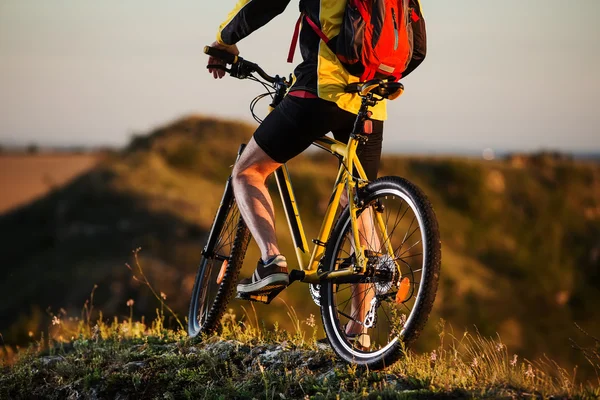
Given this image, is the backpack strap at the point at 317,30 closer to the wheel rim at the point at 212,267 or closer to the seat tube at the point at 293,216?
the seat tube at the point at 293,216

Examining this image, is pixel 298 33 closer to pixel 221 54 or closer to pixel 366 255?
pixel 221 54

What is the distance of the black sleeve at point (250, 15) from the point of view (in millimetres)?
4496

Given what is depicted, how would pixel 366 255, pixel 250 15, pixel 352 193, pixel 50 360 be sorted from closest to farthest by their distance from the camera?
pixel 366 255 → pixel 352 193 → pixel 250 15 → pixel 50 360

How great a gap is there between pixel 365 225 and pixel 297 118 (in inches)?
28.9

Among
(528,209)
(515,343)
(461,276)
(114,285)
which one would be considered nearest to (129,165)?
(114,285)

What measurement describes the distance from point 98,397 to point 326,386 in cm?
158

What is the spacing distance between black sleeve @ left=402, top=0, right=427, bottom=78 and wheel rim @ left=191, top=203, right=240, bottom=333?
177cm

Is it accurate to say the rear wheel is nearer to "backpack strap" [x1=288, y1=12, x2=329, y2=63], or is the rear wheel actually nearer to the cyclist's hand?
the cyclist's hand

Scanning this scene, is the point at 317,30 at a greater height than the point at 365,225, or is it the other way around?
the point at 317,30

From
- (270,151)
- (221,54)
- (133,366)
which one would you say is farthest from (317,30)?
(133,366)

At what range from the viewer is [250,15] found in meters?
4.55

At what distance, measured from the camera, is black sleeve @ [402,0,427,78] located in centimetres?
436

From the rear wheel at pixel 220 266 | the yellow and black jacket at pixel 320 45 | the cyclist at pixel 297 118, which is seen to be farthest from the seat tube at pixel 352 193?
the rear wheel at pixel 220 266

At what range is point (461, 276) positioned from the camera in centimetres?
4166
